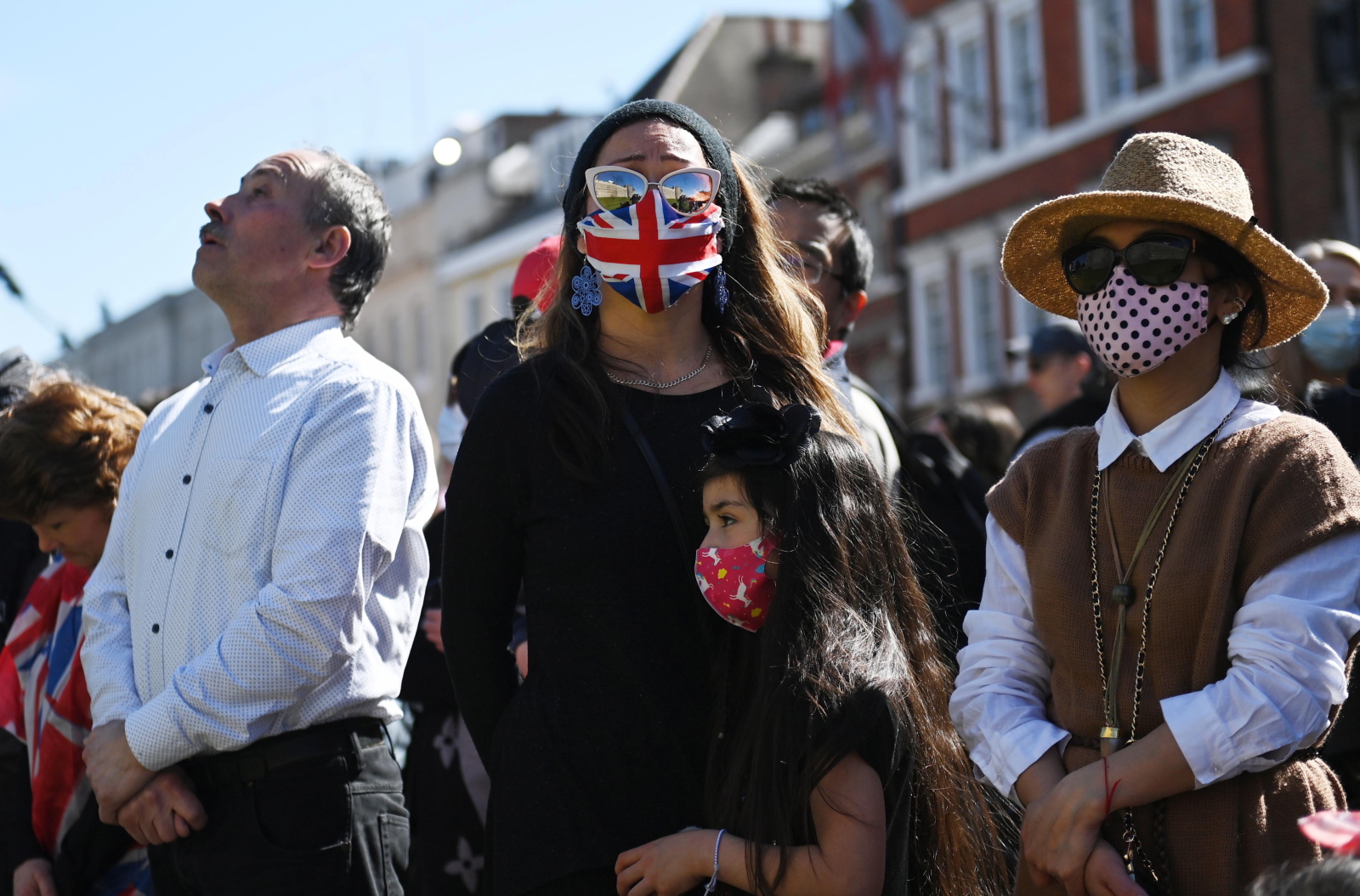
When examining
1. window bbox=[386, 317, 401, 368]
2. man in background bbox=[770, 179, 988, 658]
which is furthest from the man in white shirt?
window bbox=[386, 317, 401, 368]

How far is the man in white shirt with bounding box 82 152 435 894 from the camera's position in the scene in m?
3.81

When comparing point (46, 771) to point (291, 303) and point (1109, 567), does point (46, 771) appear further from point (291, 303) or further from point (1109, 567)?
point (1109, 567)

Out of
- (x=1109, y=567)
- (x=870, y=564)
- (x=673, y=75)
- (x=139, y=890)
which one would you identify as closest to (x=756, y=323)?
(x=870, y=564)

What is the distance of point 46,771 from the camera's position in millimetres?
4723

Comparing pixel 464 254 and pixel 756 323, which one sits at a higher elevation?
pixel 756 323

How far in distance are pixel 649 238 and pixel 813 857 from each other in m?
1.27

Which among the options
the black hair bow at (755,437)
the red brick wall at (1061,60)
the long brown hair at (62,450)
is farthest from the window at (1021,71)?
the black hair bow at (755,437)

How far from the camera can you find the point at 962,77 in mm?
33000

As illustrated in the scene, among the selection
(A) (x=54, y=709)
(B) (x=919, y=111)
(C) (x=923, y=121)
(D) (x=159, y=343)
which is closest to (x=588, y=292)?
(A) (x=54, y=709)

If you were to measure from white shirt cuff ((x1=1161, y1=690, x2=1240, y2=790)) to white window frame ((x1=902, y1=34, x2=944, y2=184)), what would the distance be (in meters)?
31.0

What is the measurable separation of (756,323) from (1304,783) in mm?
1444

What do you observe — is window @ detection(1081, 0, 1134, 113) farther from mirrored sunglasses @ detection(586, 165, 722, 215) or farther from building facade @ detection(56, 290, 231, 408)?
building facade @ detection(56, 290, 231, 408)

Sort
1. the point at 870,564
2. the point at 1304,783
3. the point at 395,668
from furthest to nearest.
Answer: the point at 395,668 < the point at 870,564 < the point at 1304,783

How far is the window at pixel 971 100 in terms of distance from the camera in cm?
3197
